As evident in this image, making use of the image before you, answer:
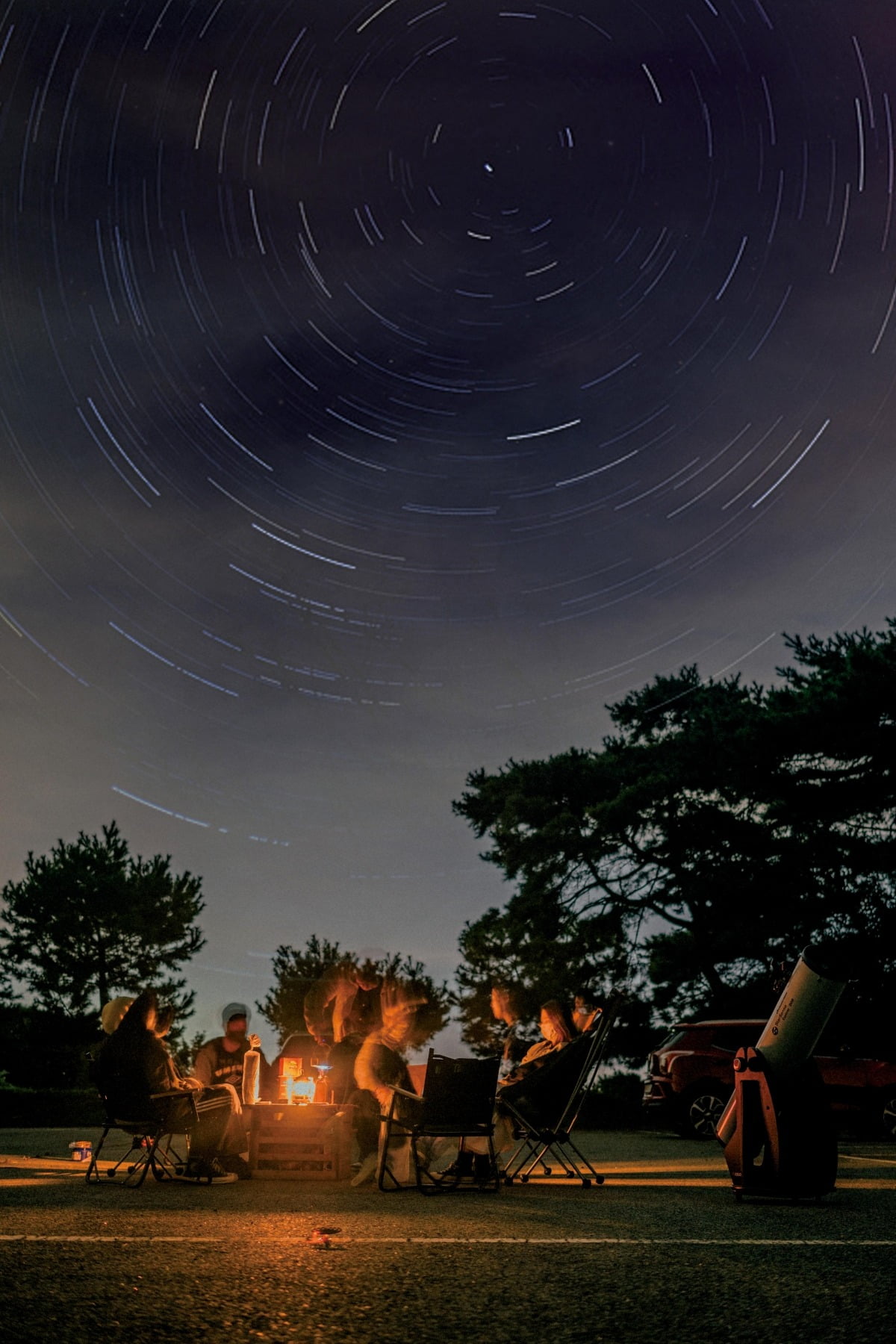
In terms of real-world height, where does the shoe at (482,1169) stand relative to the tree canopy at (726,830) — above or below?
below

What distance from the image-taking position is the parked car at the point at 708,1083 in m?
14.9

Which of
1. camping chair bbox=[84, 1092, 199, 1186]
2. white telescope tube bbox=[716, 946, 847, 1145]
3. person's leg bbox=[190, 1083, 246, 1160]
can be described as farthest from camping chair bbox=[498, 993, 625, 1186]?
camping chair bbox=[84, 1092, 199, 1186]

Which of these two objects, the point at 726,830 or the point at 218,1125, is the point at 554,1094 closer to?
the point at 218,1125

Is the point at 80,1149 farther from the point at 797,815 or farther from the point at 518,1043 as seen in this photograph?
the point at 797,815

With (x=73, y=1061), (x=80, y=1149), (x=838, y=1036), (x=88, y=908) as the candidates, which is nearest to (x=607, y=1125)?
(x=838, y=1036)

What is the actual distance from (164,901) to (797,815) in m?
36.3

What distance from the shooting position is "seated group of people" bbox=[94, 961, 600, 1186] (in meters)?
8.61

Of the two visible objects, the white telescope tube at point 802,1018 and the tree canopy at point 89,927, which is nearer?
the white telescope tube at point 802,1018

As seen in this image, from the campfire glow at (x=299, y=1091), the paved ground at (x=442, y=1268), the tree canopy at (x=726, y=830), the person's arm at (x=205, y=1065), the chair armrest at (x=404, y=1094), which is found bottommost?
the paved ground at (x=442, y=1268)

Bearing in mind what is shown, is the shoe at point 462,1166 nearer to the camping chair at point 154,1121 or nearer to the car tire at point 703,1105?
the camping chair at point 154,1121

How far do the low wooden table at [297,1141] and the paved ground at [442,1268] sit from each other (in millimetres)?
1088

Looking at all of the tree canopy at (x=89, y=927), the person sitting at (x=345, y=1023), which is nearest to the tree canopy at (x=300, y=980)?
the tree canopy at (x=89, y=927)

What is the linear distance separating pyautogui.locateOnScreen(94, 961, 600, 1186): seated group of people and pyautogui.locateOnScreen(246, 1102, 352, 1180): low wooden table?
167 millimetres

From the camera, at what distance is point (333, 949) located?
2296 inches
